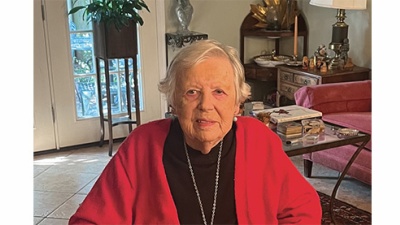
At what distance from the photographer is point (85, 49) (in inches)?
145

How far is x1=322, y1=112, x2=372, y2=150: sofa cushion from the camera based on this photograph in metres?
2.76

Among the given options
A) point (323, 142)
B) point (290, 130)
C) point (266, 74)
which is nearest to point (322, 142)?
point (323, 142)

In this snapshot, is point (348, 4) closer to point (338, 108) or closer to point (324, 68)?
point (324, 68)

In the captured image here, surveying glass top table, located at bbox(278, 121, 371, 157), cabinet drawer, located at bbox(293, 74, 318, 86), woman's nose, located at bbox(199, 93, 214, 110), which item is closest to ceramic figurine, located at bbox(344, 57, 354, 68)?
cabinet drawer, located at bbox(293, 74, 318, 86)

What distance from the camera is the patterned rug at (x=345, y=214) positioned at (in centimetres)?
253

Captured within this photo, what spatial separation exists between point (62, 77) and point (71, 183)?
0.88 metres

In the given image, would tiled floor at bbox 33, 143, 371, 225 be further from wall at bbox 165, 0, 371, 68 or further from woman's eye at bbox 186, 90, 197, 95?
woman's eye at bbox 186, 90, 197, 95

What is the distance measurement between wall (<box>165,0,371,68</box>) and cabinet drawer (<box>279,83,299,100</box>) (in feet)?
1.63

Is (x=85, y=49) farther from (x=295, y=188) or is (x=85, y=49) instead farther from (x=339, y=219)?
(x=295, y=188)

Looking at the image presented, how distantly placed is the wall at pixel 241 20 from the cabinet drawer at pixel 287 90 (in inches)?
19.5

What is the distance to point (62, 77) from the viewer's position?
363 cm

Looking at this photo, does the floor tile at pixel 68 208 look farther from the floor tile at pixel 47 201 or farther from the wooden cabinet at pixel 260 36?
the wooden cabinet at pixel 260 36
